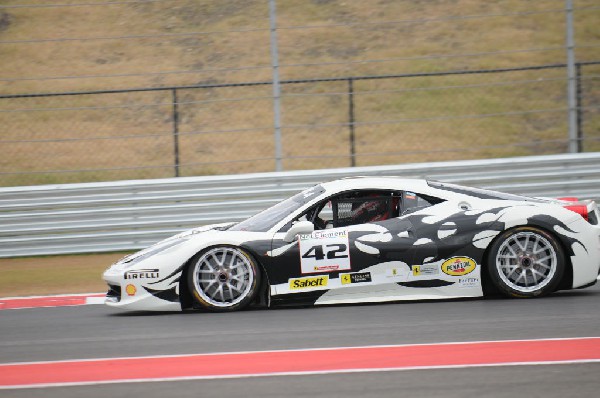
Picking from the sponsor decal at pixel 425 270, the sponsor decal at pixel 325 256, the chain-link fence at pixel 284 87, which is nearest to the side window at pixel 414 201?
the sponsor decal at pixel 425 270

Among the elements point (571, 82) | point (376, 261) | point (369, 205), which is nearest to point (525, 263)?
point (376, 261)

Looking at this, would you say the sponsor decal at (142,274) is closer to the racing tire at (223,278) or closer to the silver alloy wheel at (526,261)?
the racing tire at (223,278)

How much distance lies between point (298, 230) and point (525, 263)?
78.0 inches

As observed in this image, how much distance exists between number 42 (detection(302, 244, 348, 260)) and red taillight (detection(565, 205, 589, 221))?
80.1 inches

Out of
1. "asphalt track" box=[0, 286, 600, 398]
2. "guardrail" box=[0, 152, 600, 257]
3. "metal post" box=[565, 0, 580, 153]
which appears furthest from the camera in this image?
"metal post" box=[565, 0, 580, 153]

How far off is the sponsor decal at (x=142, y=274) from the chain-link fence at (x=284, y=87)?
9665 mm

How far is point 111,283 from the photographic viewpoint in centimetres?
844

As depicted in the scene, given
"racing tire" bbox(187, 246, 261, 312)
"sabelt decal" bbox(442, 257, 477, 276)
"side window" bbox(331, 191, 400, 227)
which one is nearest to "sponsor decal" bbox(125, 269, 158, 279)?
"racing tire" bbox(187, 246, 261, 312)

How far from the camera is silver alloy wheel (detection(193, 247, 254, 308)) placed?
8.27 meters

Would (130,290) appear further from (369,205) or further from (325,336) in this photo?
(369,205)

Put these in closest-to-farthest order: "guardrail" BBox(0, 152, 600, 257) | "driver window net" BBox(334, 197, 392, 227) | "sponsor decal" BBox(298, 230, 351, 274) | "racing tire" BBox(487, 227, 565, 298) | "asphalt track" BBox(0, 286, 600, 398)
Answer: "asphalt track" BBox(0, 286, 600, 398) → "sponsor decal" BBox(298, 230, 351, 274) → "racing tire" BBox(487, 227, 565, 298) → "driver window net" BBox(334, 197, 392, 227) → "guardrail" BBox(0, 152, 600, 257)

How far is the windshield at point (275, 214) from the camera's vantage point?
849cm

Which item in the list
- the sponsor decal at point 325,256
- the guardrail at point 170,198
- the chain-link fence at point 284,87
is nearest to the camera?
the sponsor decal at point 325,256

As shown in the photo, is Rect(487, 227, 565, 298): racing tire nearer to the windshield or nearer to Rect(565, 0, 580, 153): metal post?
the windshield
